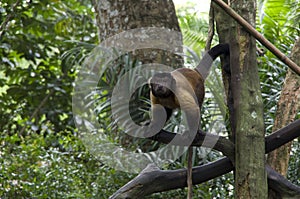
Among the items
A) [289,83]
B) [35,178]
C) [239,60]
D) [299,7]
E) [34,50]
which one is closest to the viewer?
[239,60]

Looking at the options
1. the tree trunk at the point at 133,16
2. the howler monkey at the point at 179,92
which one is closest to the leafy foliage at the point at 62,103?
the tree trunk at the point at 133,16

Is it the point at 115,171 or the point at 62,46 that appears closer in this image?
the point at 115,171

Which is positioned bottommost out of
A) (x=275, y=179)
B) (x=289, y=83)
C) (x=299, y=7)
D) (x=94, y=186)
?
(x=94, y=186)

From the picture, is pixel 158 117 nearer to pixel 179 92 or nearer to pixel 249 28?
pixel 179 92

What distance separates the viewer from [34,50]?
491cm

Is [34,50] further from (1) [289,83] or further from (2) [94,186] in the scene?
(1) [289,83]

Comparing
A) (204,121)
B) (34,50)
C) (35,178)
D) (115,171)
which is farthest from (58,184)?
(34,50)

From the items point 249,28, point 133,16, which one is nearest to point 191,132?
point 249,28

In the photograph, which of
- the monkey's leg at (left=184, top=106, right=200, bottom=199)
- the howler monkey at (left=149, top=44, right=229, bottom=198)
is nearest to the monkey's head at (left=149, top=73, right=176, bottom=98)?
the howler monkey at (left=149, top=44, right=229, bottom=198)

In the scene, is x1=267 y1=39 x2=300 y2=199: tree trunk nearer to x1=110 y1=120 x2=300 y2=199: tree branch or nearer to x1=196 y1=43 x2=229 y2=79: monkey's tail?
x1=110 y1=120 x2=300 y2=199: tree branch

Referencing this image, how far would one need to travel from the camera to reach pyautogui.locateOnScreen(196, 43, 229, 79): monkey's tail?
2.20 meters

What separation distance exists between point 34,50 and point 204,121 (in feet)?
7.33

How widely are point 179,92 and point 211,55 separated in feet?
0.94

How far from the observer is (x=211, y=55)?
2299 mm
